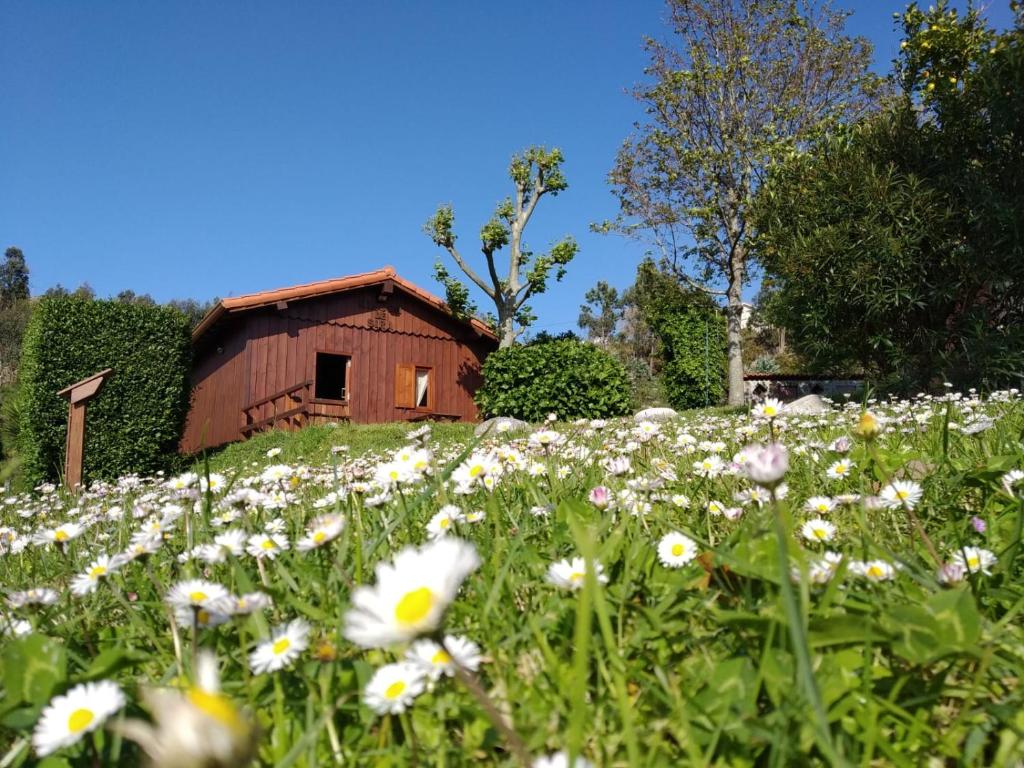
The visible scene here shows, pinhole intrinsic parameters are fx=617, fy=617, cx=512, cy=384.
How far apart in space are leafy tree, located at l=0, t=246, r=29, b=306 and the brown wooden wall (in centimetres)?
6769

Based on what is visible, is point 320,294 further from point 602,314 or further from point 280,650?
point 602,314

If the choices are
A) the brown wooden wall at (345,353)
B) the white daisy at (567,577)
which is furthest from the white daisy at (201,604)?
the brown wooden wall at (345,353)

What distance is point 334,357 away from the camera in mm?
19766

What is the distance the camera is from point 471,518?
1.64m

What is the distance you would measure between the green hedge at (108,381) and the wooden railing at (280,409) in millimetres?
2743

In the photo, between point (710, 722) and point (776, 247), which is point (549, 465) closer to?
point (710, 722)

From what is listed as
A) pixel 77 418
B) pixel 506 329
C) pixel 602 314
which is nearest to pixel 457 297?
pixel 506 329

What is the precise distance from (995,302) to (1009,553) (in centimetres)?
1105

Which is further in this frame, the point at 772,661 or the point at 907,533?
the point at 907,533

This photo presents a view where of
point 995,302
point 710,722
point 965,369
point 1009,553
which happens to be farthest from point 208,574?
point 995,302

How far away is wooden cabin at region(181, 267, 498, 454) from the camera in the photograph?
17625 millimetres

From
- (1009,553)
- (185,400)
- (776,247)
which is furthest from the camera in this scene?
(185,400)

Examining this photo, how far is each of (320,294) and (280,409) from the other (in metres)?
3.58

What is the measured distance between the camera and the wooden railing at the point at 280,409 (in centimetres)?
1688
